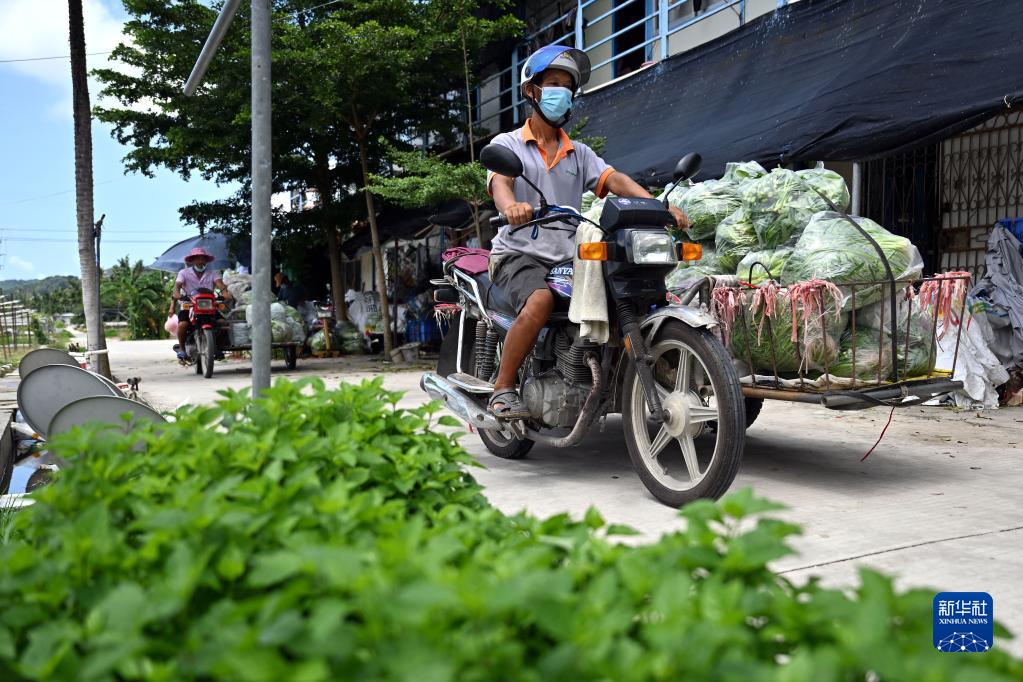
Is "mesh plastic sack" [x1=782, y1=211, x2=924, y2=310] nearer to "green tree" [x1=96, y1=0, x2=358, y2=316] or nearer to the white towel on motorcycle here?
the white towel on motorcycle

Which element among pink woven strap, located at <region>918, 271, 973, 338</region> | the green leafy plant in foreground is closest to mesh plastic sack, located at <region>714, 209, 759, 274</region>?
pink woven strap, located at <region>918, 271, 973, 338</region>

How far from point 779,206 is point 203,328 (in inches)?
352

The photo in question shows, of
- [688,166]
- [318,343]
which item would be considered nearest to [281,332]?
[318,343]

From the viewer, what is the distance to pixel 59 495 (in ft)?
4.99

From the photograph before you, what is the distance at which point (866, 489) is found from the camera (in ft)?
13.7


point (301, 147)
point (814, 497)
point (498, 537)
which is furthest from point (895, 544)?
point (301, 147)

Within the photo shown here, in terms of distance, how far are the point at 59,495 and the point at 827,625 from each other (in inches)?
51.4

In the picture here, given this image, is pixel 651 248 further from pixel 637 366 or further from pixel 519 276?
pixel 519 276

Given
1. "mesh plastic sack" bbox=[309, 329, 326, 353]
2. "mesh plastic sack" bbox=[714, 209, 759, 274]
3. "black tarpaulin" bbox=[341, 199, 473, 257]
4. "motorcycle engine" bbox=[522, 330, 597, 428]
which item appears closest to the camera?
"motorcycle engine" bbox=[522, 330, 597, 428]

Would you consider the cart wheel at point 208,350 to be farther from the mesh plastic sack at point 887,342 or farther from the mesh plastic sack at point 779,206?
the mesh plastic sack at point 887,342

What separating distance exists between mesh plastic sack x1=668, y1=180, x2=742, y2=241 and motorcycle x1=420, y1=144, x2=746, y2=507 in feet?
3.74

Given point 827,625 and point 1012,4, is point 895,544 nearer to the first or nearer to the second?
point 827,625

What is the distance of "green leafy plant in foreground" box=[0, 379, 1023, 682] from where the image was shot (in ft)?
3.06

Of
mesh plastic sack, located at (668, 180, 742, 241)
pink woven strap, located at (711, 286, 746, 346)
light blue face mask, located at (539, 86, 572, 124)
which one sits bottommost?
pink woven strap, located at (711, 286, 746, 346)
